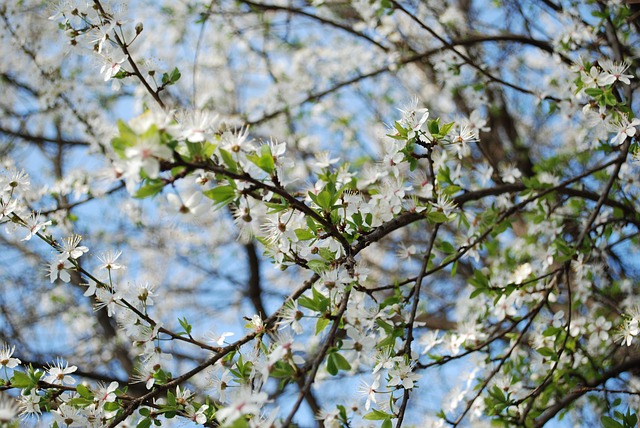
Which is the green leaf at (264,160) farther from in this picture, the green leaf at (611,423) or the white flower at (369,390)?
the green leaf at (611,423)

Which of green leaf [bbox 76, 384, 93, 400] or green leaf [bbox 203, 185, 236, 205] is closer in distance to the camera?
green leaf [bbox 203, 185, 236, 205]

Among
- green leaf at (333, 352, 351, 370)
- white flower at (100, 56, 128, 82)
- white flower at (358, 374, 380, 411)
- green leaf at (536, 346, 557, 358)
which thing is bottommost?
green leaf at (333, 352, 351, 370)

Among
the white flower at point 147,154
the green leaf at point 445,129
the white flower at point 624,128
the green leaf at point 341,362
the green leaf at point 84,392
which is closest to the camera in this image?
the white flower at point 147,154

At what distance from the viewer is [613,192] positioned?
2656mm

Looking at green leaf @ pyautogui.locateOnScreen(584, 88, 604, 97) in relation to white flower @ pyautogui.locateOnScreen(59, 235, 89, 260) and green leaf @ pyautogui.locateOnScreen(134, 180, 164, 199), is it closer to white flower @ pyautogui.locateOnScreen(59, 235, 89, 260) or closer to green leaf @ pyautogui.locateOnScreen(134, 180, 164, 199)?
green leaf @ pyautogui.locateOnScreen(134, 180, 164, 199)

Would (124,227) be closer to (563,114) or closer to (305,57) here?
(305,57)

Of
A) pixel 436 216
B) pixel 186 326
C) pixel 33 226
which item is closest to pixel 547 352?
pixel 436 216

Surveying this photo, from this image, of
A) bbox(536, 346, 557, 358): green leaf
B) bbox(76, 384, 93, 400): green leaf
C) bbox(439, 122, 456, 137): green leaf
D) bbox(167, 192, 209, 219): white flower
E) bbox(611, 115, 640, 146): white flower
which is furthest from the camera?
bbox(536, 346, 557, 358): green leaf

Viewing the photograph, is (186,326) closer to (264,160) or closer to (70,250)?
(70,250)

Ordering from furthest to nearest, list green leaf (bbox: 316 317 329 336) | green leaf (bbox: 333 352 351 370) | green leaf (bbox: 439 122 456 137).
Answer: green leaf (bbox: 439 122 456 137) → green leaf (bbox: 316 317 329 336) → green leaf (bbox: 333 352 351 370)

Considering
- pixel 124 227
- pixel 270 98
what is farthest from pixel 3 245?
pixel 270 98

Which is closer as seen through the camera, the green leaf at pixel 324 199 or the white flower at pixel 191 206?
the white flower at pixel 191 206

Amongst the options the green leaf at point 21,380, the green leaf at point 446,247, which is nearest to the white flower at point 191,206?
the green leaf at point 21,380

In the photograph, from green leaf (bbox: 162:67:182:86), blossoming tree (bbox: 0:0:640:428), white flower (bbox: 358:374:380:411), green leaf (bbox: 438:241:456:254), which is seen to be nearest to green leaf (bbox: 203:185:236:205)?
blossoming tree (bbox: 0:0:640:428)
